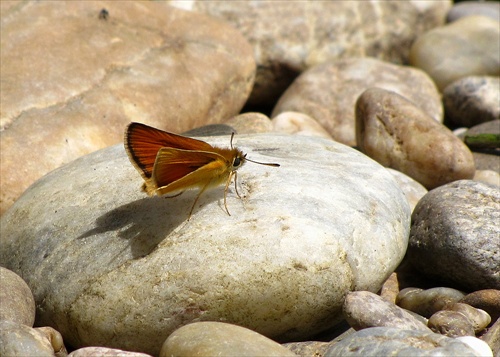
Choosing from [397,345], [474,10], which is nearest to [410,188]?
[397,345]

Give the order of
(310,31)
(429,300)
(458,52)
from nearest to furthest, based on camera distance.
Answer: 1. (429,300)
2. (310,31)
3. (458,52)

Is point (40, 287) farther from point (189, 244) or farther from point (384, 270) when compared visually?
point (384, 270)

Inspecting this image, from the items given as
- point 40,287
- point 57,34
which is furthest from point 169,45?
point 40,287

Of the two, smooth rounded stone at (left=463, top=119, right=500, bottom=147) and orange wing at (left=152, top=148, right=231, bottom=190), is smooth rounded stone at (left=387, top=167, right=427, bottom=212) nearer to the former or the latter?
smooth rounded stone at (left=463, top=119, right=500, bottom=147)

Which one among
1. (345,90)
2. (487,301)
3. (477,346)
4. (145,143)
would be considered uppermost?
(145,143)

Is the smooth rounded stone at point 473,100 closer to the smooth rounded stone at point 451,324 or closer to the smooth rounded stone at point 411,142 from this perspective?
the smooth rounded stone at point 411,142

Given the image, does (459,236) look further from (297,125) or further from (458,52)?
(458,52)

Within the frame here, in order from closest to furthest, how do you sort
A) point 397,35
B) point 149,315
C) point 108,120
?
point 149,315, point 108,120, point 397,35
